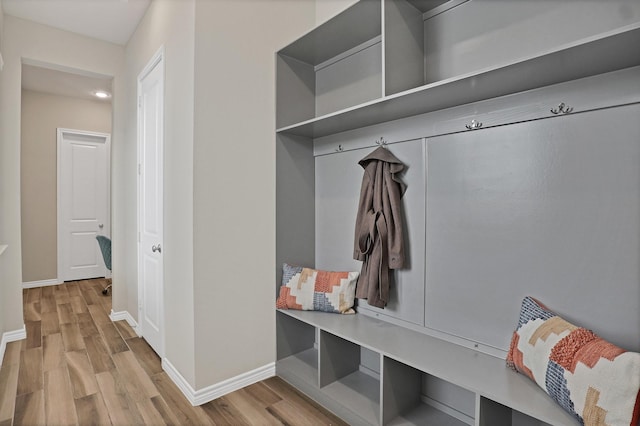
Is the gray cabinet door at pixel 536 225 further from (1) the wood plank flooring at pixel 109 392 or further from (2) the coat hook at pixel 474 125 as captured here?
(1) the wood plank flooring at pixel 109 392

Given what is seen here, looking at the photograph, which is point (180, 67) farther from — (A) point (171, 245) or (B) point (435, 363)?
(B) point (435, 363)

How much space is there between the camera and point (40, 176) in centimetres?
490

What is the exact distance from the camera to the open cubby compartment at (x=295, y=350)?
7.21ft

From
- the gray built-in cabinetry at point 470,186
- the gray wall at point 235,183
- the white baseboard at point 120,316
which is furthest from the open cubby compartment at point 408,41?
the white baseboard at point 120,316

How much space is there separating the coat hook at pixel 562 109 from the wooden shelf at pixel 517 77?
0.10 metres

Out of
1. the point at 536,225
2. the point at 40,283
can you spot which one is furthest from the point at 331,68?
the point at 40,283

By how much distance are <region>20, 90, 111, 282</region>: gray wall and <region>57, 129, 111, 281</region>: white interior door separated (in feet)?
0.31

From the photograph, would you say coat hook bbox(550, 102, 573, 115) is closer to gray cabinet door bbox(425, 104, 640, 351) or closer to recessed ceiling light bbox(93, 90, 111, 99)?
gray cabinet door bbox(425, 104, 640, 351)

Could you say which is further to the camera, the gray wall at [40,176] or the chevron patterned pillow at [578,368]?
the gray wall at [40,176]

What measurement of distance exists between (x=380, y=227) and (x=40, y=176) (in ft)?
17.2

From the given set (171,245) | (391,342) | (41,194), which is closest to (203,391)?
(171,245)

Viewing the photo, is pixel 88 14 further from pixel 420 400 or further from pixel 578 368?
pixel 578 368

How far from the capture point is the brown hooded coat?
6.34ft

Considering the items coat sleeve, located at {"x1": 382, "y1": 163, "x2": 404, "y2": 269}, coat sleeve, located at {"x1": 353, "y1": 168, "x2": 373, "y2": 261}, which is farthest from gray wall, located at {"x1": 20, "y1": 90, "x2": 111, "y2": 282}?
coat sleeve, located at {"x1": 382, "y1": 163, "x2": 404, "y2": 269}
